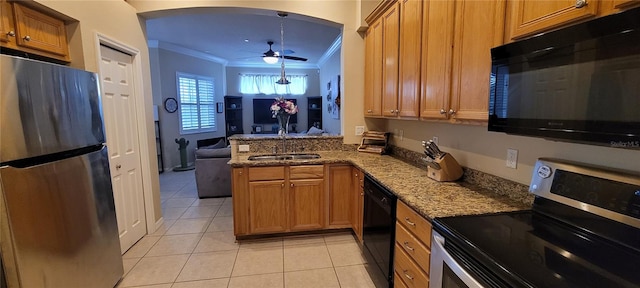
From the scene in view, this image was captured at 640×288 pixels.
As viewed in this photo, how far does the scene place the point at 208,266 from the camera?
2.51 metres

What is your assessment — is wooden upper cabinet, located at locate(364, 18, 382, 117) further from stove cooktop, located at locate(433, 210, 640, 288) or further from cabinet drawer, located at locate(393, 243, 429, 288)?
stove cooktop, located at locate(433, 210, 640, 288)

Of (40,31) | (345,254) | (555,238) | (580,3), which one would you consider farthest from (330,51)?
(555,238)

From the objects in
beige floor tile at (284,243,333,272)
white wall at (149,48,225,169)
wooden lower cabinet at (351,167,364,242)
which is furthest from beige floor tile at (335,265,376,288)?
white wall at (149,48,225,169)

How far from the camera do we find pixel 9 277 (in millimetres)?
1422

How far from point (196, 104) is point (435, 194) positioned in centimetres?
666

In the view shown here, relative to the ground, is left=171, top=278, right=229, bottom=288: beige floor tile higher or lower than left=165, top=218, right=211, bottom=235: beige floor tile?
lower

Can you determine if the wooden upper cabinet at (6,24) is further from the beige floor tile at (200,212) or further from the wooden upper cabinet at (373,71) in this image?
the wooden upper cabinet at (373,71)

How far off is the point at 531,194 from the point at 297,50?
592cm

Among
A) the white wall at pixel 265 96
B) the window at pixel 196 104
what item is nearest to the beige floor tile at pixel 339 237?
the window at pixel 196 104

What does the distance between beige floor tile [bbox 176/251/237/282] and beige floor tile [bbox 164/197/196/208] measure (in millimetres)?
1618

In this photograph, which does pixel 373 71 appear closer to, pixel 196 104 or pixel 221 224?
pixel 221 224

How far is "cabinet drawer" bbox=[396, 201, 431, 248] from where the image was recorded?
1446 millimetres

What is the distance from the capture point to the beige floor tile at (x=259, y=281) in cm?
224

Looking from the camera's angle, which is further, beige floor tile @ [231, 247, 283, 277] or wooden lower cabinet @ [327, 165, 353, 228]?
wooden lower cabinet @ [327, 165, 353, 228]
